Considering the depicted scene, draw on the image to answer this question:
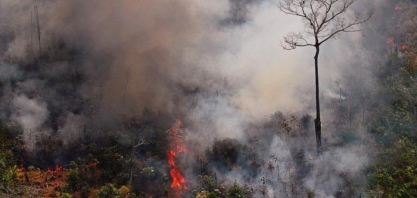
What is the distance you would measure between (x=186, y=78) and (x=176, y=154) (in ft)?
16.7

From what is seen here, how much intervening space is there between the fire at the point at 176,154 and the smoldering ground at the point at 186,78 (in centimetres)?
52

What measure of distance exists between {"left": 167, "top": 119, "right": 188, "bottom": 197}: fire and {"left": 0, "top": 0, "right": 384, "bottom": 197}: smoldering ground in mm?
520

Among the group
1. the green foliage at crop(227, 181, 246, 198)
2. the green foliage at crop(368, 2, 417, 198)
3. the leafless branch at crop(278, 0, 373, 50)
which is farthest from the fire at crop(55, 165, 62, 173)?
the green foliage at crop(368, 2, 417, 198)

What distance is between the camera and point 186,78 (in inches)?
834

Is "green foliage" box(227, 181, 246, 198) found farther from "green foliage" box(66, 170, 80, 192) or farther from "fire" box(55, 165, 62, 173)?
"fire" box(55, 165, 62, 173)

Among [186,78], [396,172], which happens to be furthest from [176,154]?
[396,172]

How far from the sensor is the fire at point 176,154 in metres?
16.2

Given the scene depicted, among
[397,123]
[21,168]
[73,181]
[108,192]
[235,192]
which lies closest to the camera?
[235,192]

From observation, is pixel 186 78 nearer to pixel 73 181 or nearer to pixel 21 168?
pixel 73 181

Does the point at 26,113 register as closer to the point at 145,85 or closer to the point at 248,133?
the point at 145,85

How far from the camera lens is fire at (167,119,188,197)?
1616 cm

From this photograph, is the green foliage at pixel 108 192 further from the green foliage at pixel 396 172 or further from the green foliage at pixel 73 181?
→ the green foliage at pixel 396 172

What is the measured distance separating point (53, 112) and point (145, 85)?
15.7 feet

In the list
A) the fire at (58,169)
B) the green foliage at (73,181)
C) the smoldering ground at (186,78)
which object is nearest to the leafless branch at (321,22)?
the smoldering ground at (186,78)
